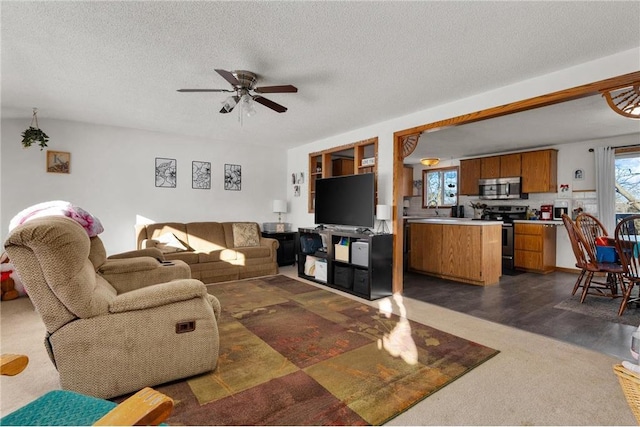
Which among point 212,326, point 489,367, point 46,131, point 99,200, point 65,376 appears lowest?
point 489,367

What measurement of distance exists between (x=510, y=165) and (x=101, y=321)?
22.8 ft

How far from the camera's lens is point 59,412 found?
41.6 inches

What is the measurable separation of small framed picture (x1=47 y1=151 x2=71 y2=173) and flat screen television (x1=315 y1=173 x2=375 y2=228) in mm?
3679

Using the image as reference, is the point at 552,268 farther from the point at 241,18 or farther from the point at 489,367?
the point at 241,18

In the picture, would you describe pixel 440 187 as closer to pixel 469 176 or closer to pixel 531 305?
pixel 469 176

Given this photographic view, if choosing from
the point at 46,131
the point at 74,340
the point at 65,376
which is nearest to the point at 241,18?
the point at 74,340

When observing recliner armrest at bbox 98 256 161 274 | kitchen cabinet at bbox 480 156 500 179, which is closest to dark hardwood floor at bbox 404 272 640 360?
kitchen cabinet at bbox 480 156 500 179

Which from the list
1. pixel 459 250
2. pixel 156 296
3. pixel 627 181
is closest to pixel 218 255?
pixel 156 296

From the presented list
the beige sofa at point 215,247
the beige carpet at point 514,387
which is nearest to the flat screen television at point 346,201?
the beige sofa at point 215,247

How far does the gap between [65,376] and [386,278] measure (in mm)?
3294

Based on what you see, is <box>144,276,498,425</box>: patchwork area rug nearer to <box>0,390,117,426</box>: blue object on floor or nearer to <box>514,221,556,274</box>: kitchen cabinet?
<box>0,390,117,426</box>: blue object on floor

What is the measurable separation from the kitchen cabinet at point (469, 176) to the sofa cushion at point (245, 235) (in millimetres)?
4695

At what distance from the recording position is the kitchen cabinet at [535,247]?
A: 552 centimetres

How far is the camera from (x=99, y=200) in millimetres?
4762
